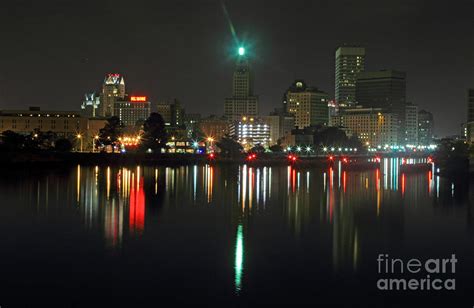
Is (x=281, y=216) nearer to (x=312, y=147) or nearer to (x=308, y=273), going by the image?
(x=308, y=273)

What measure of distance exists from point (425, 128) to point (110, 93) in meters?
71.5

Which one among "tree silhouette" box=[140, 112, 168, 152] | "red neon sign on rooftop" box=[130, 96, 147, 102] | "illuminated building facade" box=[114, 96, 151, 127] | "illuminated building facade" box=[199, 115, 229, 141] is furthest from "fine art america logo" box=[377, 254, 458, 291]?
"red neon sign on rooftop" box=[130, 96, 147, 102]

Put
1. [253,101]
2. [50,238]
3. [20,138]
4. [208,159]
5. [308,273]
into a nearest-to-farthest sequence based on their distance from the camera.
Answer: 1. [308,273]
2. [50,238]
3. [20,138]
4. [208,159]
5. [253,101]

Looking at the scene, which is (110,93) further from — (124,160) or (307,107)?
(124,160)

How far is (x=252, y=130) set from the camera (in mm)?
97812

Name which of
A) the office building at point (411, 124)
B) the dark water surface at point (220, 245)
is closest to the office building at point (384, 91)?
the office building at point (411, 124)

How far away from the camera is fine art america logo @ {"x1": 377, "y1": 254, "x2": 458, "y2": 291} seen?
10.3 meters

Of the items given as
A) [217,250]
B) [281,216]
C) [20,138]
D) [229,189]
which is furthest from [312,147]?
[217,250]

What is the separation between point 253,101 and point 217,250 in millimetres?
101537

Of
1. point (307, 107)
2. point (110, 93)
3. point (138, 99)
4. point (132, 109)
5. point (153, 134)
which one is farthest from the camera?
point (110, 93)

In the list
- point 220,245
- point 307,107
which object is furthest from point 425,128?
point 220,245

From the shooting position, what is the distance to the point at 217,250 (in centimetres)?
1315

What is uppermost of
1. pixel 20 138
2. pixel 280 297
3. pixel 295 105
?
pixel 295 105

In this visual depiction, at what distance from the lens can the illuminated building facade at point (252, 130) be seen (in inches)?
3816
